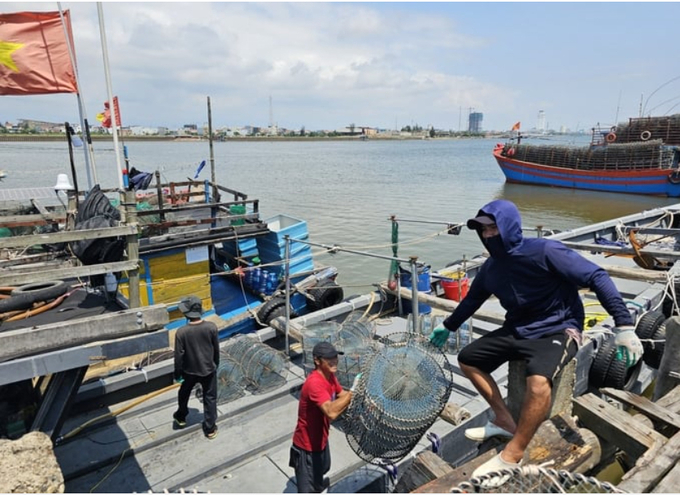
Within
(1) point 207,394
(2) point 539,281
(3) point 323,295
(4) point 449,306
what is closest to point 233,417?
(1) point 207,394

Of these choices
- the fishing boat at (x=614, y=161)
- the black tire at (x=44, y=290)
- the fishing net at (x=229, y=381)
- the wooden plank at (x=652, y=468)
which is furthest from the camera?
the fishing boat at (x=614, y=161)

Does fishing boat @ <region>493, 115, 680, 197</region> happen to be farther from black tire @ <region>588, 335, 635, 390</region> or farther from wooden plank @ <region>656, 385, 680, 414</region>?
wooden plank @ <region>656, 385, 680, 414</region>

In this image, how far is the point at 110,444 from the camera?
18.2 feet

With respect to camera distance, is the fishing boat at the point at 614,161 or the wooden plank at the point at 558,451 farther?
the fishing boat at the point at 614,161

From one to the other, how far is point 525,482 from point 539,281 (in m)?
1.45

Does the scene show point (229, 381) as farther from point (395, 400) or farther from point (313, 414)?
point (395, 400)

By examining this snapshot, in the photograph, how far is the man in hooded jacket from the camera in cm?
348

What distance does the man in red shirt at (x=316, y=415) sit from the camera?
4.10 m

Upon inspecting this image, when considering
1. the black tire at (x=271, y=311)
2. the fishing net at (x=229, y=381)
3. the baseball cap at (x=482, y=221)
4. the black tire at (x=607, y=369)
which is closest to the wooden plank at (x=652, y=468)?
the baseball cap at (x=482, y=221)

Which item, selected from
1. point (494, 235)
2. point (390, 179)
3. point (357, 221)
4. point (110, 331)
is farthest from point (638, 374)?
point (390, 179)

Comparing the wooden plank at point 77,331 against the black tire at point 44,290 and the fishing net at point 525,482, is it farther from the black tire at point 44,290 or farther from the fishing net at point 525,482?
the fishing net at point 525,482

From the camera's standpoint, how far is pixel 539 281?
3.62 metres

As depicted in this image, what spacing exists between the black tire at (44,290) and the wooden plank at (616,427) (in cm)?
528

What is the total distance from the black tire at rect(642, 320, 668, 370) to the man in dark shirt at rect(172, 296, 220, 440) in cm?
660
